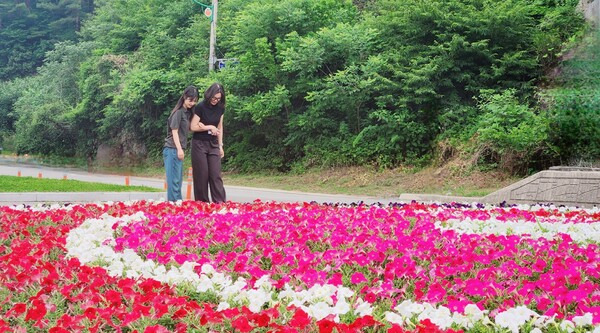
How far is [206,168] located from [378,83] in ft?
41.9

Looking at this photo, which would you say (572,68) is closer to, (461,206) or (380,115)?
(380,115)

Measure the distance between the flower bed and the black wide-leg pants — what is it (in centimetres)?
196

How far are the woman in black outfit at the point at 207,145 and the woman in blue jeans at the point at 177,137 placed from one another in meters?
0.15

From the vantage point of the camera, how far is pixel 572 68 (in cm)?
1827

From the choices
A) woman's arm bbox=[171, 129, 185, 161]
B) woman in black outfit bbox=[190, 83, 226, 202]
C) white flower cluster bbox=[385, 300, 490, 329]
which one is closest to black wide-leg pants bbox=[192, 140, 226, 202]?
woman in black outfit bbox=[190, 83, 226, 202]

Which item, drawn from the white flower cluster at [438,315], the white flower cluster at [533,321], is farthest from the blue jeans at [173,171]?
the white flower cluster at [533,321]

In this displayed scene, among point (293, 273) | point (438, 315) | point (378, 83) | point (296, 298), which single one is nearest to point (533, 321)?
point (438, 315)

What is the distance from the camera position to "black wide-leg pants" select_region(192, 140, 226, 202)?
9.90 m

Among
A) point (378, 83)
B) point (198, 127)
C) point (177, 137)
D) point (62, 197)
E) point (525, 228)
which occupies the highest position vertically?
point (378, 83)

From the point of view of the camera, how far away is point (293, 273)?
180 inches

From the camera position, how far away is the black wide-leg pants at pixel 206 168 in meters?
9.90

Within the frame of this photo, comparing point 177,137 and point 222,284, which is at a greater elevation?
point 177,137

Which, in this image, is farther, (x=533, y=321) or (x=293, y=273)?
(x=293, y=273)

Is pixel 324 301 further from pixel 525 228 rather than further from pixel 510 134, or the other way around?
pixel 510 134
